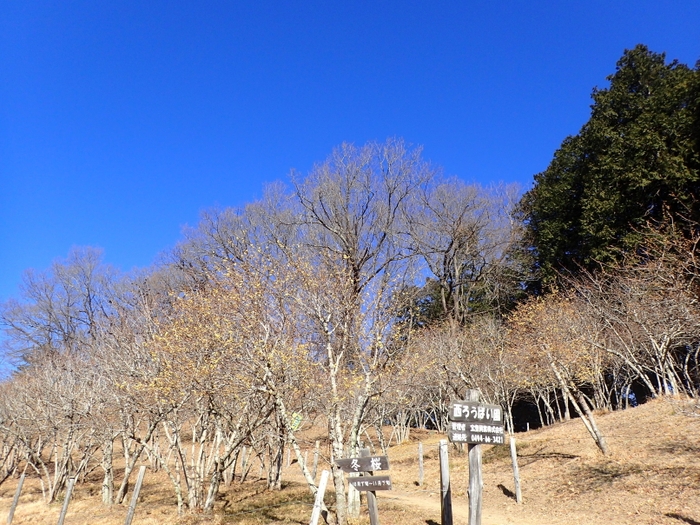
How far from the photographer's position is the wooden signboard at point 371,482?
739cm

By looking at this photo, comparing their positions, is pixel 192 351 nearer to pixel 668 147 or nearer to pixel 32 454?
pixel 32 454

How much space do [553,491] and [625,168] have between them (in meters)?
17.6

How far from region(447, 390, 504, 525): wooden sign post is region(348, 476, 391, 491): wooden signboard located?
5.63 feet

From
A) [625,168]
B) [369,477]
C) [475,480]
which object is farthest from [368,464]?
[625,168]

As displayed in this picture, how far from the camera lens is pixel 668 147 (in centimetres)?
2217

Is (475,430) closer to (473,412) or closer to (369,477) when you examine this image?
(473,412)

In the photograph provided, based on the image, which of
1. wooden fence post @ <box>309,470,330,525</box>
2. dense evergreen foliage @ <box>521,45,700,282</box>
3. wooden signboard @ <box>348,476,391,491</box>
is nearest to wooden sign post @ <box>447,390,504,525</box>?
wooden signboard @ <box>348,476,391,491</box>

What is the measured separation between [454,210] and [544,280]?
6.29m

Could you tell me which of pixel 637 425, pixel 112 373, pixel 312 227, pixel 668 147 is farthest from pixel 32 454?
pixel 668 147

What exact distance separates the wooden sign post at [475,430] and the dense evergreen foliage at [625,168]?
57.8ft

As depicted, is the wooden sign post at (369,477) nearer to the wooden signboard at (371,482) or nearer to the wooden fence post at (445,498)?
the wooden signboard at (371,482)

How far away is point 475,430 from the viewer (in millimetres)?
5867

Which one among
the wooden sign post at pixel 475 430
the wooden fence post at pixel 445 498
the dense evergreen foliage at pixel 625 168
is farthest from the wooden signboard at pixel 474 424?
the dense evergreen foliage at pixel 625 168

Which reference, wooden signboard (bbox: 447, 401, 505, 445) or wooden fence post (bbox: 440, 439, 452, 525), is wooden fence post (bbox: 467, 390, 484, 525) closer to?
wooden signboard (bbox: 447, 401, 505, 445)
